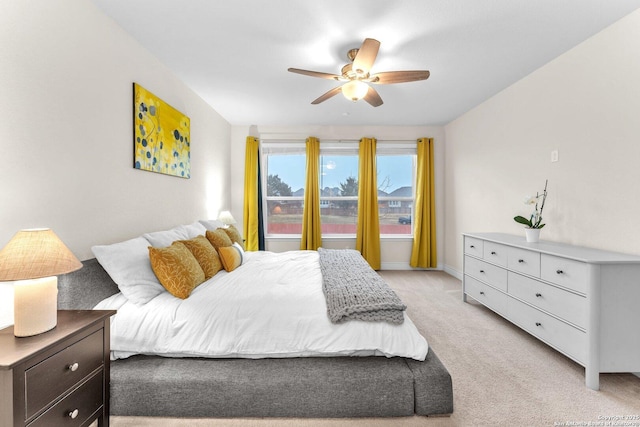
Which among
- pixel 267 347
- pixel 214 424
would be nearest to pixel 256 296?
pixel 267 347

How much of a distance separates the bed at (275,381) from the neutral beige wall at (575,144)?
1.94 m

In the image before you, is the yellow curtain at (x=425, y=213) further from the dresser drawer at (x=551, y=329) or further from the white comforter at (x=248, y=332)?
the white comforter at (x=248, y=332)

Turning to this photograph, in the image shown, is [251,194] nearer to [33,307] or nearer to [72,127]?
[72,127]

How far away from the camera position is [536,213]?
2713 millimetres

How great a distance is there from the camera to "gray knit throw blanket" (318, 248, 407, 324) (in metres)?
1.66

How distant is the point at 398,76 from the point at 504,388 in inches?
97.3

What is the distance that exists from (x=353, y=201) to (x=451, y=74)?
8.45 ft

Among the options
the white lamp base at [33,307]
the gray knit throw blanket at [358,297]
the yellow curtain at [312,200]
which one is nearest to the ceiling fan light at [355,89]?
the gray knit throw blanket at [358,297]

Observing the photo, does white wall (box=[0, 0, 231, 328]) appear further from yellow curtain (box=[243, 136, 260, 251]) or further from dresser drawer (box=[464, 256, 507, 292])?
dresser drawer (box=[464, 256, 507, 292])

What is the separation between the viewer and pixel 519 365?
213 cm

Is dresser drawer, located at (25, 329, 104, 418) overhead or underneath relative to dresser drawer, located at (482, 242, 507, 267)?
underneath

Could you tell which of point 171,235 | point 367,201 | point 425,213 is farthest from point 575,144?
point 171,235

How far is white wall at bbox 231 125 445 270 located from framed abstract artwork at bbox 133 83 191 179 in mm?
1629

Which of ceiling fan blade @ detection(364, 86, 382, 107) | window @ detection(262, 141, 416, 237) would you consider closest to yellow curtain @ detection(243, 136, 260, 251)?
window @ detection(262, 141, 416, 237)
